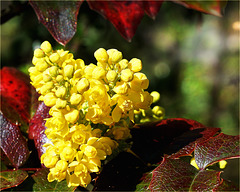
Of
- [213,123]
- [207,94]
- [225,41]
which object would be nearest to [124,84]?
[213,123]

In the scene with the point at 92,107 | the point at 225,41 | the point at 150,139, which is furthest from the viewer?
the point at 225,41

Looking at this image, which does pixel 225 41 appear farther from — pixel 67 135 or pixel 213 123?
pixel 67 135

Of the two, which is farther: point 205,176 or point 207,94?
point 207,94

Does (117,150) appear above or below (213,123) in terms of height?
above

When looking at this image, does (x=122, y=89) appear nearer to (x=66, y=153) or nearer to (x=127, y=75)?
(x=127, y=75)

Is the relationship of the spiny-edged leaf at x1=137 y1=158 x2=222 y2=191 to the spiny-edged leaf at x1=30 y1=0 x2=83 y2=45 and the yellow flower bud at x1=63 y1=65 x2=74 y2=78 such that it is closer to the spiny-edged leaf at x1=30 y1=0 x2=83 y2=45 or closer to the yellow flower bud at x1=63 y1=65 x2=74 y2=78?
the yellow flower bud at x1=63 y1=65 x2=74 y2=78

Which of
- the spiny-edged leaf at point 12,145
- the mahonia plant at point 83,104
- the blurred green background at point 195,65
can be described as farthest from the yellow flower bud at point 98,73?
the blurred green background at point 195,65

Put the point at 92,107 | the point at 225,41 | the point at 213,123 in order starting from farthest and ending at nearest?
1. the point at 225,41
2. the point at 213,123
3. the point at 92,107
